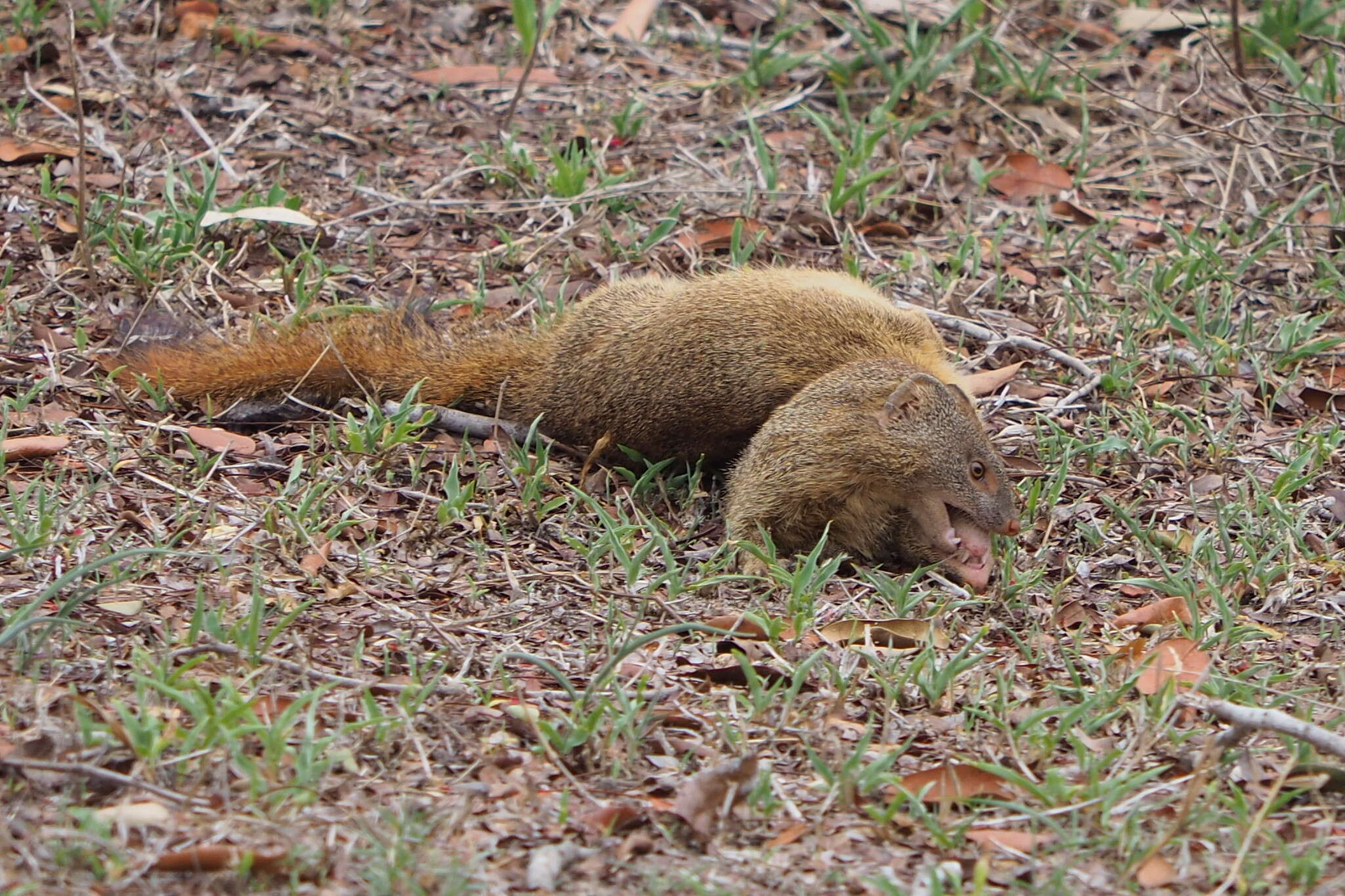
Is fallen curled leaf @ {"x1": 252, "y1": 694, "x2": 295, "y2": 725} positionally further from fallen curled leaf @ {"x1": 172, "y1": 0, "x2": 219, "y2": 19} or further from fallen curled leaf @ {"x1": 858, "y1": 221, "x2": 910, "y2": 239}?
fallen curled leaf @ {"x1": 172, "y1": 0, "x2": 219, "y2": 19}

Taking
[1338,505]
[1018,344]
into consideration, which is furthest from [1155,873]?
[1018,344]

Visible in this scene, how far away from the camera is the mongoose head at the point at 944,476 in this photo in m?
4.15

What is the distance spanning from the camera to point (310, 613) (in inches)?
141

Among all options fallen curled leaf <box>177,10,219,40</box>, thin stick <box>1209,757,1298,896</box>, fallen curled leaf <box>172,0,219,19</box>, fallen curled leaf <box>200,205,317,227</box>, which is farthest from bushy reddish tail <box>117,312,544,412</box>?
thin stick <box>1209,757,1298,896</box>

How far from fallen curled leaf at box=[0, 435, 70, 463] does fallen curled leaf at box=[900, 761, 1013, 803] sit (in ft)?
8.55

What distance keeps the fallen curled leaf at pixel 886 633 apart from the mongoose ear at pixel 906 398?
0.72m

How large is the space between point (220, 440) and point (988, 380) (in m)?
2.50

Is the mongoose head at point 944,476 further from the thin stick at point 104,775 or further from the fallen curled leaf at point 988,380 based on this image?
the thin stick at point 104,775

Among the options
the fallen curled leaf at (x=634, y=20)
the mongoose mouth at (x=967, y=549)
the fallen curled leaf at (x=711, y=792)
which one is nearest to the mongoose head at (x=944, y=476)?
the mongoose mouth at (x=967, y=549)

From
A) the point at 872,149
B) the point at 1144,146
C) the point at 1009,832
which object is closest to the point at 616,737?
the point at 1009,832

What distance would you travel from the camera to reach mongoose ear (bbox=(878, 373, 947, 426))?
4.25 metres

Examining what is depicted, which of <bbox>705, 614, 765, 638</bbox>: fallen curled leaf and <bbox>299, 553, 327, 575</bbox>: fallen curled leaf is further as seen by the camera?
<bbox>299, 553, 327, 575</bbox>: fallen curled leaf

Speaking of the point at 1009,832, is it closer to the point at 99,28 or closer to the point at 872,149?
the point at 872,149

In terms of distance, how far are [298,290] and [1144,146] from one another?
371cm
